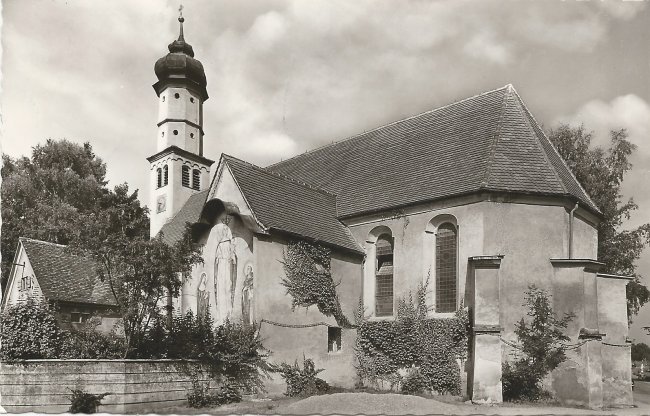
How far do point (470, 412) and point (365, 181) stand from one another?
38.4 ft

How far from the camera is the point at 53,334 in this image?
1561 cm

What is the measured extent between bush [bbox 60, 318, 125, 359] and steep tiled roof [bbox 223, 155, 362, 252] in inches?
232

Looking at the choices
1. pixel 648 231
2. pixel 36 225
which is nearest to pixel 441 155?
pixel 648 231

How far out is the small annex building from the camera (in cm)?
2772

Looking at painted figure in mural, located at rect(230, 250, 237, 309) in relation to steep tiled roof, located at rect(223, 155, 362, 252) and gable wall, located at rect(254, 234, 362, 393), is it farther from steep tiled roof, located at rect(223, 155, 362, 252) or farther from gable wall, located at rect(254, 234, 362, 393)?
steep tiled roof, located at rect(223, 155, 362, 252)

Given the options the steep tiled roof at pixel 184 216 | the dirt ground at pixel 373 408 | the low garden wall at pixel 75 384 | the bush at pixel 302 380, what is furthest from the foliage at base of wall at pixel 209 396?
the steep tiled roof at pixel 184 216

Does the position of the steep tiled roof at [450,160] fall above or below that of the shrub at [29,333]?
above

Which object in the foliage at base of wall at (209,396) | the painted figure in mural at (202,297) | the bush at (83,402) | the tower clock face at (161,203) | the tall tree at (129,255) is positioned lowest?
the foliage at base of wall at (209,396)

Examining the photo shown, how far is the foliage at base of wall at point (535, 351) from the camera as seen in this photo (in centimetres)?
1688

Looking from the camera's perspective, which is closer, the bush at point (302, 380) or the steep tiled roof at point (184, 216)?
the bush at point (302, 380)

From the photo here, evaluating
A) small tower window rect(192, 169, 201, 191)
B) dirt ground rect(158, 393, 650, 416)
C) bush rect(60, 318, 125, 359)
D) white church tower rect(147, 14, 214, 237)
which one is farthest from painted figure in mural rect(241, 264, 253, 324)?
small tower window rect(192, 169, 201, 191)

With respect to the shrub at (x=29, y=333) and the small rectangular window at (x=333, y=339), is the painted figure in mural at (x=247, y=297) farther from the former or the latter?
the shrub at (x=29, y=333)

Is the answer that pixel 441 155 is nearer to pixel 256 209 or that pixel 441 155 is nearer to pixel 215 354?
pixel 256 209

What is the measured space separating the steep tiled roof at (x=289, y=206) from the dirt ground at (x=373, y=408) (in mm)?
5925
